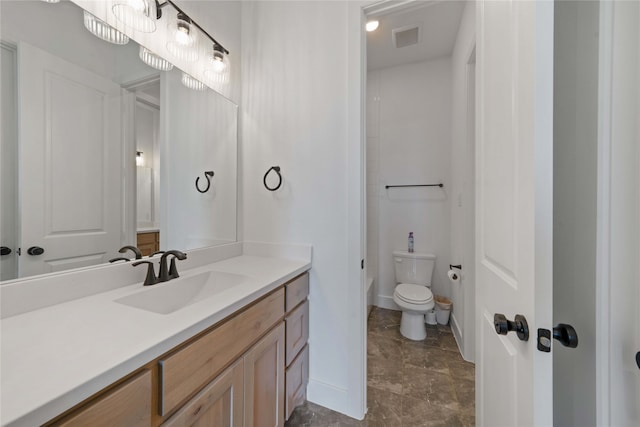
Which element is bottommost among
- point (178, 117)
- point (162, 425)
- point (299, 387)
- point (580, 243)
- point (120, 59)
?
Answer: point (299, 387)

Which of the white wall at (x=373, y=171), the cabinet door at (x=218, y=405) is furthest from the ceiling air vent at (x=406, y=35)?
the cabinet door at (x=218, y=405)

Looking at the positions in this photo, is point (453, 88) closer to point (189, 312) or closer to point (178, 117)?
point (178, 117)

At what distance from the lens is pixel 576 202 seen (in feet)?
2.09

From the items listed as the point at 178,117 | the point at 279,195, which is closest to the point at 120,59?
the point at 178,117

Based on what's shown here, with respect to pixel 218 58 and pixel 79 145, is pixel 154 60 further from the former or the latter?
pixel 79 145

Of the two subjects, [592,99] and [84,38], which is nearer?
[592,99]

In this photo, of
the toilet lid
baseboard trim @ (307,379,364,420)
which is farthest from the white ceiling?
baseboard trim @ (307,379,364,420)

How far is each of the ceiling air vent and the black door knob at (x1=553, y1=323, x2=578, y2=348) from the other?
2.43 metres

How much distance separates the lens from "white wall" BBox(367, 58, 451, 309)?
2.53 m

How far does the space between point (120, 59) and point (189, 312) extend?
3.46 feet

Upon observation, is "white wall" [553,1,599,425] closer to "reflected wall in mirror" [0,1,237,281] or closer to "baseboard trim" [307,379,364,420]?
"baseboard trim" [307,379,364,420]

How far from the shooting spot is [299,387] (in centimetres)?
132

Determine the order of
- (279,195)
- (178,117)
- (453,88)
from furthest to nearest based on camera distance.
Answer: (453,88) → (279,195) → (178,117)

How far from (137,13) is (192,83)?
1.15 ft
